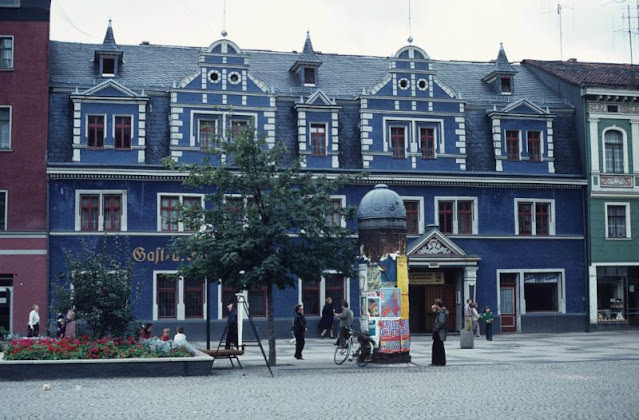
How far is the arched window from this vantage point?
4275 centimetres

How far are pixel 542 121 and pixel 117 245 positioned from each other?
20788mm

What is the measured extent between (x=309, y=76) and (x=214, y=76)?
17.0 ft

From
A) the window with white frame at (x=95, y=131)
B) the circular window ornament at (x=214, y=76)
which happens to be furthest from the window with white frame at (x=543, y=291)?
the window with white frame at (x=95, y=131)

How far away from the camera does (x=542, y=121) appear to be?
4266cm

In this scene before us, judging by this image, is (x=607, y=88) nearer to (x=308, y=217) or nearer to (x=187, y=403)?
(x=308, y=217)

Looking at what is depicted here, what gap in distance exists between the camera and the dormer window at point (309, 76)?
41844mm

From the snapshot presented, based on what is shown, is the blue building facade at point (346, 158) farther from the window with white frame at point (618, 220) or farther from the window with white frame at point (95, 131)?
the window with white frame at point (618, 220)

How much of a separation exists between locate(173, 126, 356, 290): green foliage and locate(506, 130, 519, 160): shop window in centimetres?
1857

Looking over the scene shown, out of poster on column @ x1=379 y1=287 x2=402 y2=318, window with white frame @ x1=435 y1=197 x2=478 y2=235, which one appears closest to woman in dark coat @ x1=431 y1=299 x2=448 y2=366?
poster on column @ x1=379 y1=287 x2=402 y2=318

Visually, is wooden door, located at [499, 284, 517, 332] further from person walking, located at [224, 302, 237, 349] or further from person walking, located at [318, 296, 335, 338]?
person walking, located at [224, 302, 237, 349]

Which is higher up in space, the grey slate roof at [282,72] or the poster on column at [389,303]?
the grey slate roof at [282,72]

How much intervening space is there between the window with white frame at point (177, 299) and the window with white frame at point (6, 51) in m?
10.8

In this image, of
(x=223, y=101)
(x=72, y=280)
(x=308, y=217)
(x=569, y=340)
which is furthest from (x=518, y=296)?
(x=72, y=280)

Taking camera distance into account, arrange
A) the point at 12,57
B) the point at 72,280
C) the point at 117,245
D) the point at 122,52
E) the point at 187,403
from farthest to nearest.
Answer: the point at 122,52 < the point at 12,57 < the point at 117,245 < the point at 72,280 < the point at 187,403
